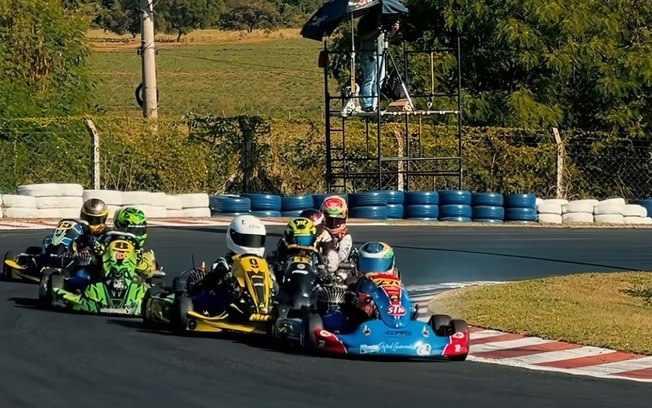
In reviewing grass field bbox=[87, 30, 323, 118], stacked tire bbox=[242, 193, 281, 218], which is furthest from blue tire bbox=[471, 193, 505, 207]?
grass field bbox=[87, 30, 323, 118]

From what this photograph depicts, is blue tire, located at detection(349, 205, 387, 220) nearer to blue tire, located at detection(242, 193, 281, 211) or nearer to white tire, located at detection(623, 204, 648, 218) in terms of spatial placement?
blue tire, located at detection(242, 193, 281, 211)

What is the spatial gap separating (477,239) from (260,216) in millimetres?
4286

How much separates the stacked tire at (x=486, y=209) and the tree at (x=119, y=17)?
172 feet

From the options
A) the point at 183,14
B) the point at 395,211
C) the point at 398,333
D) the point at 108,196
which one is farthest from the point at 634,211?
the point at 183,14

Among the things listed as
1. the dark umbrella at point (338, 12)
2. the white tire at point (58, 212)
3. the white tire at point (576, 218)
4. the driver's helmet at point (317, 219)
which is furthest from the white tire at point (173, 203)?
the driver's helmet at point (317, 219)

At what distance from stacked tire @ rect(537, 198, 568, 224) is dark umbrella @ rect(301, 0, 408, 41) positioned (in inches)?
182

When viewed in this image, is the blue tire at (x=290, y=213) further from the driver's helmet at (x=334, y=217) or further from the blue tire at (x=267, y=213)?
the driver's helmet at (x=334, y=217)

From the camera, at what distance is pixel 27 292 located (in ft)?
48.4

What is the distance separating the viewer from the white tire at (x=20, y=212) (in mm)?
23312

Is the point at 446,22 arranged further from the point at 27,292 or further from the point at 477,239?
the point at 27,292

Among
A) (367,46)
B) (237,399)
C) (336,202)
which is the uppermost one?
(367,46)

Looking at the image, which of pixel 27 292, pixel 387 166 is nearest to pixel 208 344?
pixel 27 292

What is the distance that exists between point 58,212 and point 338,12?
7.05 meters

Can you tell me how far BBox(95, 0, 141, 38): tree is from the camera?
252ft
